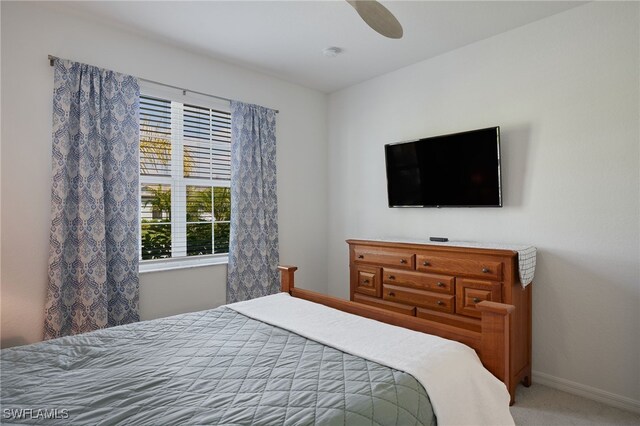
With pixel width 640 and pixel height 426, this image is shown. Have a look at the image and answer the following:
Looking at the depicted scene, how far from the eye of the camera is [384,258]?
3172mm

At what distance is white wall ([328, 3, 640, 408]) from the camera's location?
7.79ft

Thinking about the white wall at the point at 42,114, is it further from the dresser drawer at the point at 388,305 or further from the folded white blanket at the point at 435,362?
the folded white blanket at the point at 435,362

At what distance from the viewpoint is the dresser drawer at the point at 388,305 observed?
2.99 meters

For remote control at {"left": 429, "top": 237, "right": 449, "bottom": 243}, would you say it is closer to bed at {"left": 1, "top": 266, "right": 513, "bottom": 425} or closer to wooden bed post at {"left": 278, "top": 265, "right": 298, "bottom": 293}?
wooden bed post at {"left": 278, "top": 265, "right": 298, "bottom": 293}

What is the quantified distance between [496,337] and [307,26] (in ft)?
8.29


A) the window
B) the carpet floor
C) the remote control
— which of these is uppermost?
the window

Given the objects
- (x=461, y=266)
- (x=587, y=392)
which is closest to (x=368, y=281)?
(x=461, y=266)

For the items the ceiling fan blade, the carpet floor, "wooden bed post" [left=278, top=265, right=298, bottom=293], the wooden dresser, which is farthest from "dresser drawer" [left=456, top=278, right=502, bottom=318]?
the ceiling fan blade

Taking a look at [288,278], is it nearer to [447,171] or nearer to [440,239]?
[440,239]

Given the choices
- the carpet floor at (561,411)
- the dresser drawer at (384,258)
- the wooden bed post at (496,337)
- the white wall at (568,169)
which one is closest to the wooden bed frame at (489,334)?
the wooden bed post at (496,337)

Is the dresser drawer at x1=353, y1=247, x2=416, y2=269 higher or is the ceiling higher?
the ceiling

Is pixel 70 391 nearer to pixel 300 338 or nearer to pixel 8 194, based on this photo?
pixel 300 338

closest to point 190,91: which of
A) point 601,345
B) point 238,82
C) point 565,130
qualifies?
point 238,82

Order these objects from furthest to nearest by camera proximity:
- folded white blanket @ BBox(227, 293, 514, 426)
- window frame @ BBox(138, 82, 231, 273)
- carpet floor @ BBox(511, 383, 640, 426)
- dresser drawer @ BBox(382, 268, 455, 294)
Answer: window frame @ BBox(138, 82, 231, 273)
dresser drawer @ BBox(382, 268, 455, 294)
carpet floor @ BBox(511, 383, 640, 426)
folded white blanket @ BBox(227, 293, 514, 426)
